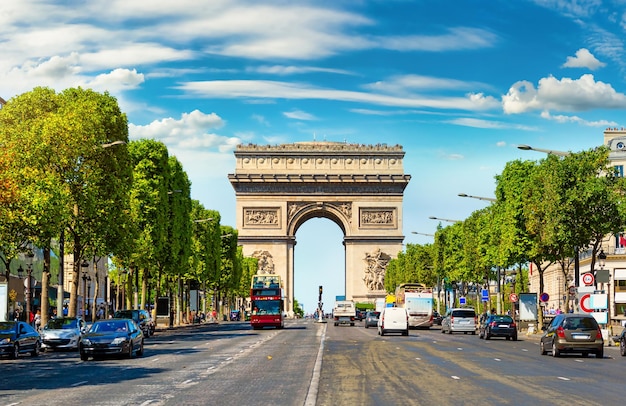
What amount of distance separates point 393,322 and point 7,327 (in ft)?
105

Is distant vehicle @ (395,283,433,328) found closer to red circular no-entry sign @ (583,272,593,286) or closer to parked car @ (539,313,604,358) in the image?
red circular no-entry sign @ (583,272,593,286)

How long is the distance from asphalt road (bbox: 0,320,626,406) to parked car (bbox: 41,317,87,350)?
6893 mm

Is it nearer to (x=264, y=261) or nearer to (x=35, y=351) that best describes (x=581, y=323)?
(x=35, y=351)

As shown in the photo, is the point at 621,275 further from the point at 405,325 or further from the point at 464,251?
the point at 405,325

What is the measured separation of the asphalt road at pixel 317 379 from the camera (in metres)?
22.2

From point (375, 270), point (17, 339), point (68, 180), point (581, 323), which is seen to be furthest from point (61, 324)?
point (375, 270)

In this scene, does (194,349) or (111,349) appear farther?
(194,349)

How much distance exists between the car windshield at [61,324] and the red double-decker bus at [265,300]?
36.2m

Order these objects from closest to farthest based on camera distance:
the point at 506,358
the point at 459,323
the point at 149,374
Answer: the point at 149,374, the point at 506,358, the point at 459,323

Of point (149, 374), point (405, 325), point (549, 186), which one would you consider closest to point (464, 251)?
point (405, 325)

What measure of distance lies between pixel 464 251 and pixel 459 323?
29539 mm

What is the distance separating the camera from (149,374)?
30.8m

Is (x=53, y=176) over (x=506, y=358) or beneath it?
over

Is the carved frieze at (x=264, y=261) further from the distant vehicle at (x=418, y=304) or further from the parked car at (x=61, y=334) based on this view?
the parked car at (x=61, y=334)
